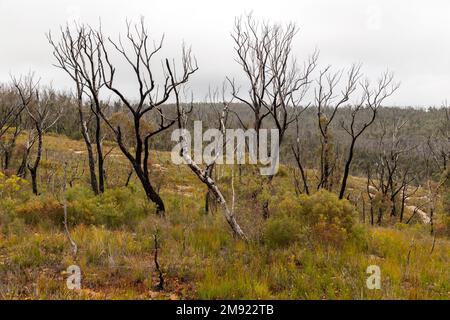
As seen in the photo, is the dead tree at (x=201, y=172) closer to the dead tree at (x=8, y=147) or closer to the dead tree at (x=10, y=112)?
the dead tree at (x=10, y=112)

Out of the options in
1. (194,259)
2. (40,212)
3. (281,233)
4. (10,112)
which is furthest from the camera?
(10,112)

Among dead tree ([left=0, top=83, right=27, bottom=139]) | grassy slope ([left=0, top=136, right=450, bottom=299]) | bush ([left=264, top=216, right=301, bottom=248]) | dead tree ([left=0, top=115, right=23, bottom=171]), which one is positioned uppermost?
dead tree ([left=0, top=83, right=27, bottom=139])

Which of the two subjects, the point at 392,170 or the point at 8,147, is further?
the point at 392,170

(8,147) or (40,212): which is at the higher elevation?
(8,147)

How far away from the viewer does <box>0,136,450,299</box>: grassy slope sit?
599 centimetres

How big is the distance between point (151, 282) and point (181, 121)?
5159 millimetres

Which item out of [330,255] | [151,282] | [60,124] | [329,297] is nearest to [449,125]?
[330,255]

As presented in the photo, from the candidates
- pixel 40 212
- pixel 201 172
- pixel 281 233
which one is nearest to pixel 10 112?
pixel 40 212

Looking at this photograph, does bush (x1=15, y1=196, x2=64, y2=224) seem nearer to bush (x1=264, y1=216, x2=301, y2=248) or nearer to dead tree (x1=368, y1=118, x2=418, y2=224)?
bush (x1=264, y1=216, x2=301, y2=248)

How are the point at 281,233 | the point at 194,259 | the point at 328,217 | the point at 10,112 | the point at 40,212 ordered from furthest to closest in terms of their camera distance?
the point at 10,112 < the point at 40,212 < the point at 328,217 < the point at 281,233 < the point at 194,259

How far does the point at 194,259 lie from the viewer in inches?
293

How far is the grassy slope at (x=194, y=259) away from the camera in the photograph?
5.99 metres

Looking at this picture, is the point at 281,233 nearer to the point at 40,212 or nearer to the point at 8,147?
the point at 40,212

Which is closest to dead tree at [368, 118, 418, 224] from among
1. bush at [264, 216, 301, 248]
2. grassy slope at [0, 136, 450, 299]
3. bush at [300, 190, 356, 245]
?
grassy slope at [0, 136, 450, 299]
